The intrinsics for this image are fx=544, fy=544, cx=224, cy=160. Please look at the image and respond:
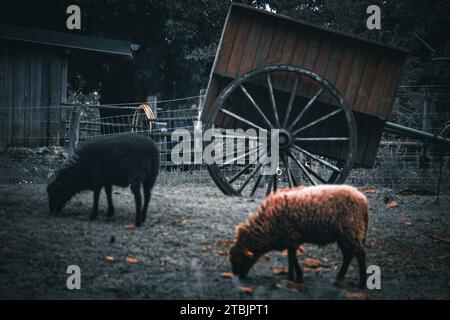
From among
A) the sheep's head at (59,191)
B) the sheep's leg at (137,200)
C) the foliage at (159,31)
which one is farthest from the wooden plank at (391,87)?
the foliage at (159,31)

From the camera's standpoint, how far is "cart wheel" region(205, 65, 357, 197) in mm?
8820

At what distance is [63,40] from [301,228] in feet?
40.5

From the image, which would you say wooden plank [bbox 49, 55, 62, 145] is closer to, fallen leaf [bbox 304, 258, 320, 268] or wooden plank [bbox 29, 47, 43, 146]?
wooden plank [bbox 29, 47, 43, 146]

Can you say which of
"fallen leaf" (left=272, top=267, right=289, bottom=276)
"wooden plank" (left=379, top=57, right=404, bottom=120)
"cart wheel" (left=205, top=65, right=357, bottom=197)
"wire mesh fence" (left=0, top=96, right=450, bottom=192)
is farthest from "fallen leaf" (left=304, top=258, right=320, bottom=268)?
"wire mesh fence" (left=0, top=96, right=450, bottom=192)

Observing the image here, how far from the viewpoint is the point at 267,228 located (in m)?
5.29

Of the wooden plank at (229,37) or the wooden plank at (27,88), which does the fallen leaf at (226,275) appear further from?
the wooden plank at (27,88)

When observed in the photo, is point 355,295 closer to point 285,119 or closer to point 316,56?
point 285,119

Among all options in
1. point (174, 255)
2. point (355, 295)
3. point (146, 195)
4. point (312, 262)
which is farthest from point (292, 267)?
point (146, 195)

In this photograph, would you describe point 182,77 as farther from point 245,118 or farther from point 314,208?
point 314,208

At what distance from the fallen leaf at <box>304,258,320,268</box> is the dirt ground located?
0.20 feet

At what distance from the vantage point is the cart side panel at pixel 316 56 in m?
8.73

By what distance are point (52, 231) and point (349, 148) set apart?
4.89 metres

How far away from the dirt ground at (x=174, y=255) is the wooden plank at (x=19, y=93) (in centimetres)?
655

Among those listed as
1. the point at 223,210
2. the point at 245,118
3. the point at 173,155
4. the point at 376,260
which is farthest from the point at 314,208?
the point at 173,155
